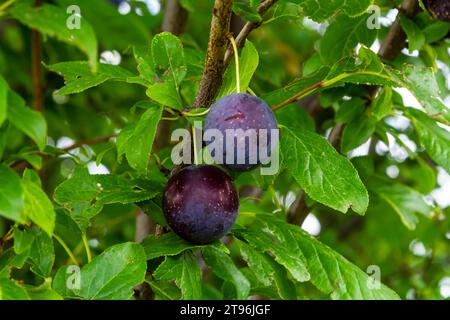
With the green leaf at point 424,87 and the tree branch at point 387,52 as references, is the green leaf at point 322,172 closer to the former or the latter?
the green leaf at point 424,87

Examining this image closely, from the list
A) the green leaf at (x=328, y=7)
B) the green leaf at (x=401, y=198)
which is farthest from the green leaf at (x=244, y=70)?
the green leaf at (x=401, y=198)

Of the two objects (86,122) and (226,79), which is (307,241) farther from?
(86,122)

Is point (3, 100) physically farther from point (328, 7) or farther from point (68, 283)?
point (328, 7)

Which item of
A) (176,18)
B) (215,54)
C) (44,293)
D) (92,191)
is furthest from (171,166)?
(176,18)

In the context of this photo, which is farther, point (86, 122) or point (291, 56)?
point (291, 56)

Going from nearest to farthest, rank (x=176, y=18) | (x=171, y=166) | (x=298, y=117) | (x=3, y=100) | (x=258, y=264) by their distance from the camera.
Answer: (x=3, y=100)
(x=258, y=264)
(x=171, y=166)
(x=298, y=117)
(x=176, y=18)
